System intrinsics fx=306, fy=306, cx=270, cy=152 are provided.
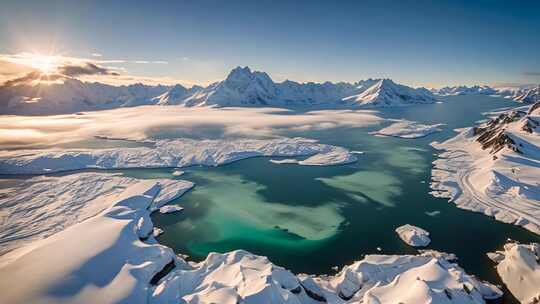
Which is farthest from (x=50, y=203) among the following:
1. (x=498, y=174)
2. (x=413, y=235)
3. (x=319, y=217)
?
(x=498, y=174)

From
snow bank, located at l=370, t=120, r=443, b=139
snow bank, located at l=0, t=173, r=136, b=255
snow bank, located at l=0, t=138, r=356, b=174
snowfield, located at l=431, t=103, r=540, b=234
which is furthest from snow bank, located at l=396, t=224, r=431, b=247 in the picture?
snow bank, located at l=370, t=120, r=443, b=139

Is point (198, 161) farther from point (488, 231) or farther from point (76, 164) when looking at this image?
point (488, 231)

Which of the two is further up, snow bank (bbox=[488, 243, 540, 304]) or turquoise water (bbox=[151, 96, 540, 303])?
snow bank (bbox=[488, 243, 540, 304])

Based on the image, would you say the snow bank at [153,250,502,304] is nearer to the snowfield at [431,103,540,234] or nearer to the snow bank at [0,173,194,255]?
the snowfield at [431,103,540,234]

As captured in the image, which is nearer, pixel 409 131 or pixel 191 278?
pixel 191 278

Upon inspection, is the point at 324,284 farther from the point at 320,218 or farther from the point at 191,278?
the point at 320,218

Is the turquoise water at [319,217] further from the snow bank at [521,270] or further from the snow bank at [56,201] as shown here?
the snow bank at [56,201]

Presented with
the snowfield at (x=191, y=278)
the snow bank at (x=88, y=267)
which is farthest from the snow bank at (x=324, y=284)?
the snow bank at (x=88, y=267)
